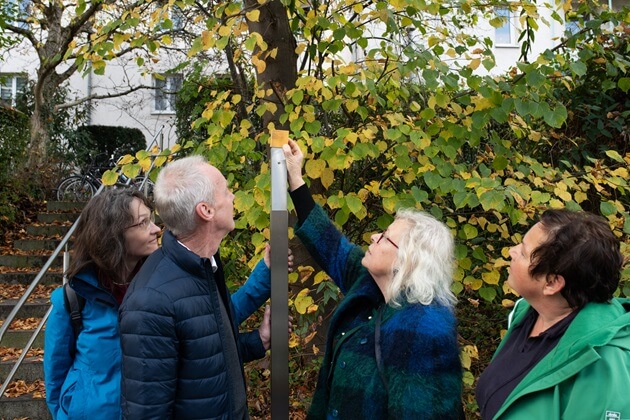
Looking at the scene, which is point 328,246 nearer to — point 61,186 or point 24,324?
point 24,324

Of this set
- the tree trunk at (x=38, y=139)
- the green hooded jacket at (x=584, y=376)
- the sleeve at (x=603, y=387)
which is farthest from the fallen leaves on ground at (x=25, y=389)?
the tree trunk at (x=38, y=139)

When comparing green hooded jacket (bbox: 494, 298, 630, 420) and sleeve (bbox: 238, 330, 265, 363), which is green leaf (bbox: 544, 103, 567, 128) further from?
sleeve (bbox: 238, 330, 265, 363)

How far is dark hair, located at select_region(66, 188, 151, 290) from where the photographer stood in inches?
95.7

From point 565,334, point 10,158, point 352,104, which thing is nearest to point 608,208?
point 352,104

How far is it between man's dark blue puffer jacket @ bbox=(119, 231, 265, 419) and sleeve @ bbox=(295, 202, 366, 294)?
0.51 metres

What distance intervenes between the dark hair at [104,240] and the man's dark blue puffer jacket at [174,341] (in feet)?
1.15

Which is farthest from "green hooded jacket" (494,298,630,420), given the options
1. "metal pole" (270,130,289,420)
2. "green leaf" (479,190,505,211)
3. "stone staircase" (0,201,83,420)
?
"stone staircase" (0,201,83,420)

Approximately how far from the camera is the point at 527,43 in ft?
13.7

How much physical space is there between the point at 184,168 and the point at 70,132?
573 inches

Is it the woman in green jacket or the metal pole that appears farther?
the metal pole

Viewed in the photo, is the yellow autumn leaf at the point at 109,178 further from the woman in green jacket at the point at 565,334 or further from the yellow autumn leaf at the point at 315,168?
the woman in green jacket at the point at 565,334

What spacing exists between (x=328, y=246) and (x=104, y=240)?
88cm

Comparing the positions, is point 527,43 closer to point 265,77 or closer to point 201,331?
point 265,77

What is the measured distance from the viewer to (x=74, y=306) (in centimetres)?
243
